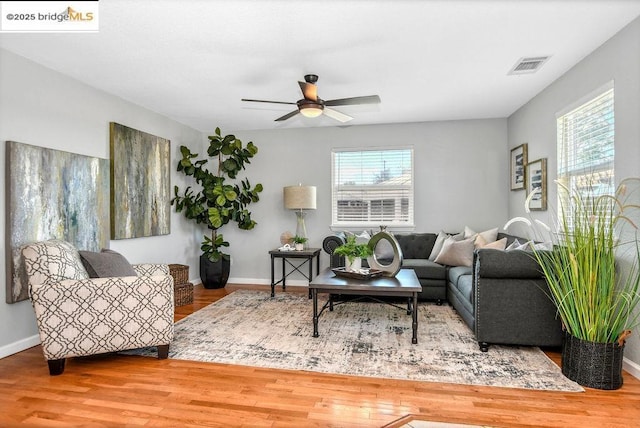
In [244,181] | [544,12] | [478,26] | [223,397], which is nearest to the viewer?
[223,397]

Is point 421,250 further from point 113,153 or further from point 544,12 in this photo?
point 113,153

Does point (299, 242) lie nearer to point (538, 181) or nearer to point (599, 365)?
point (538, 181)

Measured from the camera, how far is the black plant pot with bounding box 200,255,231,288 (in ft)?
17.7

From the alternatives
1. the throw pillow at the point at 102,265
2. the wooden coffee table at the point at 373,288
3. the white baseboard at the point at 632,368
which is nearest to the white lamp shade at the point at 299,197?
the wooden coffee table at the point at 373,288

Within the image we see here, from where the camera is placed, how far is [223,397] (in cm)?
224

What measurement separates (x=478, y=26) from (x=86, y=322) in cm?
351

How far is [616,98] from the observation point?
2.74 metres

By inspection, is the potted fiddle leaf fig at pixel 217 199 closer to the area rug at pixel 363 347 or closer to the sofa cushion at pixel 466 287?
the area rug at pixel 363 347

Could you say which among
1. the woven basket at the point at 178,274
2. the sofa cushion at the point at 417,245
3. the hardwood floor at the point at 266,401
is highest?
the sofa cushion at the point at 417,245

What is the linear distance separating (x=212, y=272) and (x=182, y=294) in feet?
3.29

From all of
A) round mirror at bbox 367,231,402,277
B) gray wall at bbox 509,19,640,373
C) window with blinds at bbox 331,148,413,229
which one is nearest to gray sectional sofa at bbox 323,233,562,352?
gray wall at bbox 509,19,640,373

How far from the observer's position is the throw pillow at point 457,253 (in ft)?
14.1

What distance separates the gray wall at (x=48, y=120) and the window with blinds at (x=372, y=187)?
2.75 metres

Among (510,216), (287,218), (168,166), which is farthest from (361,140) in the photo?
(168,166)
